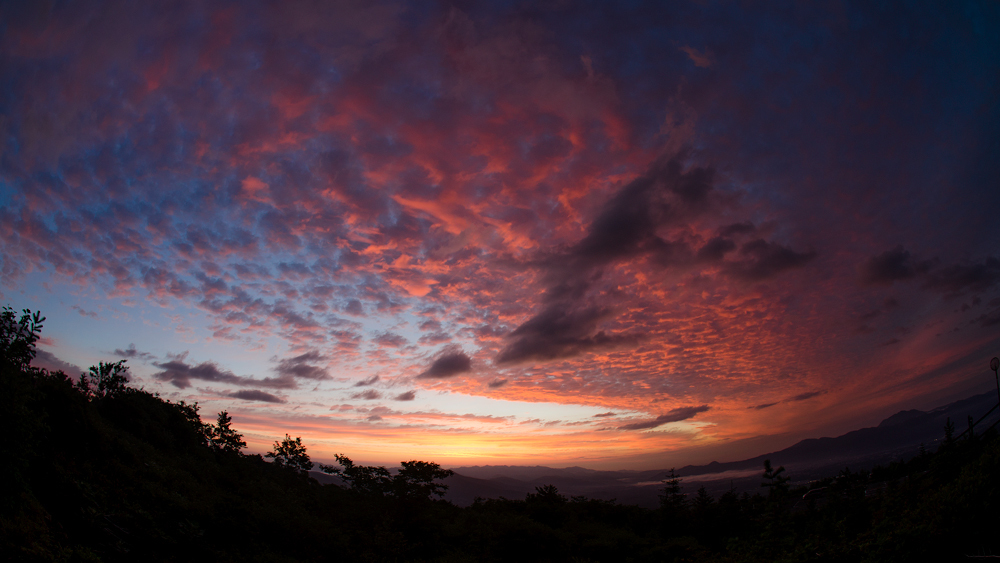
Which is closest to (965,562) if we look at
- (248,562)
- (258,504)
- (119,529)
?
(248,562)

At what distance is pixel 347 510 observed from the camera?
1098 inches

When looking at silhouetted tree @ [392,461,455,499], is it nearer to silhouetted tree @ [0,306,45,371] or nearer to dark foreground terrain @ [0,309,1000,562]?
dark foreground terrain @ [0,309,1000,562]

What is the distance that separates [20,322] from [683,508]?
43568mm

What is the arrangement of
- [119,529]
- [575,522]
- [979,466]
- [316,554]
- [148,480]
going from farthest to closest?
1. [575,522]
2. [316,554]
3. [148,480]
4. [119,529]
5. [979,466]

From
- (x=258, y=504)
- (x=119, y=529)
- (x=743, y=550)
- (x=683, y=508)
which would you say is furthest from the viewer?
(x=683, y=508)

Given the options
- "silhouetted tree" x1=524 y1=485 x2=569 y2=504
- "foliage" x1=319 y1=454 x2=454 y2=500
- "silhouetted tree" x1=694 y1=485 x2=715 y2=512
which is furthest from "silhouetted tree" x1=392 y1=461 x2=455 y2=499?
→ "silhouetted tree" x1=694 y1=485 x2=715 y2=512

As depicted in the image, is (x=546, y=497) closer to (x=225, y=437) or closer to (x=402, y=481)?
(x=402, y=481)

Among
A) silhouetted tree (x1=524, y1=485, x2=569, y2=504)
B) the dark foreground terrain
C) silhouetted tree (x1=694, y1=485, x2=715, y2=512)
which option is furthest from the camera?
silhouetted tree (x1=524, y1=485, x2=569, y2=504)

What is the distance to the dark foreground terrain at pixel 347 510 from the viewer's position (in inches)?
416

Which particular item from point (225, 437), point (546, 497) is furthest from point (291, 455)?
point (546, 497)

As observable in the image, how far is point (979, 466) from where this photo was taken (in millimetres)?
10109

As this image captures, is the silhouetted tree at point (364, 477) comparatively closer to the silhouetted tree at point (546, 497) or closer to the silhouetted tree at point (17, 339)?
the silhouetted tree at point (546, 497)

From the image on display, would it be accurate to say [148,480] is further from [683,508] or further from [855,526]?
[683,508]

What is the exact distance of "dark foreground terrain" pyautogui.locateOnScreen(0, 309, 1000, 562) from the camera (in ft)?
34.7
